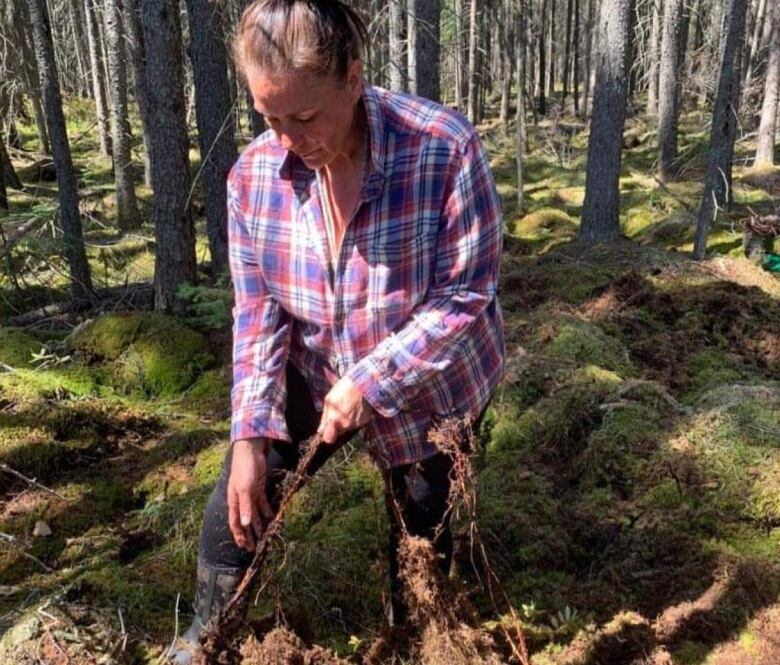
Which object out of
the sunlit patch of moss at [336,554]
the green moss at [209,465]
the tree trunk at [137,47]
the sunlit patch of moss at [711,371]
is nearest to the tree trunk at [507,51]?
the tree trunk at [137,47]

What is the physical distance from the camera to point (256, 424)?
1954 mm

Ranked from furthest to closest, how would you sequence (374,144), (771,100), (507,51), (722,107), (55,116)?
(507,51) < (771,100) < (722,107) < (55,116) < (374,144)

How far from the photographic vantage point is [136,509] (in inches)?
147

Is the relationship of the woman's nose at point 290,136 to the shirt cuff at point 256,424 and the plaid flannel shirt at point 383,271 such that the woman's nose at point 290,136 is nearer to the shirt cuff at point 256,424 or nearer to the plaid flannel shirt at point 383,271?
the plaid flannel shirt at point 383,271

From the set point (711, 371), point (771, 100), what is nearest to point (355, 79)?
point (711, 371)

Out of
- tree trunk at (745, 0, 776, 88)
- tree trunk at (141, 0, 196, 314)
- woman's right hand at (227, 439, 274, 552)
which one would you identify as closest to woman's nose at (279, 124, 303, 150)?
woman's right hand at (227, 439, 274, 552)

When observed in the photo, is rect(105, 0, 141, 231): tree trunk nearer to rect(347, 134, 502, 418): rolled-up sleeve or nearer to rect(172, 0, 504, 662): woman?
rect(172, 0, 504, 662): woman

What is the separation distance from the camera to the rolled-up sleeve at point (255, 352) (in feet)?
6.41

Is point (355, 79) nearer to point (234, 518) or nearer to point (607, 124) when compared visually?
point (234, 518)

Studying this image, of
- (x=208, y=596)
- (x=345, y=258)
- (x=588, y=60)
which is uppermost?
(x=345, y=258)

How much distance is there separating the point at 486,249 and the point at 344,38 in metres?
0.60

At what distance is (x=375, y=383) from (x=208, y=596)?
36.3 inches

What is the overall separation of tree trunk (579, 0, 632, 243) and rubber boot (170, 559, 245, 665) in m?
8.95

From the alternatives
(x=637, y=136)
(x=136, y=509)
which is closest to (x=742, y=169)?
(x=637, y=136)
